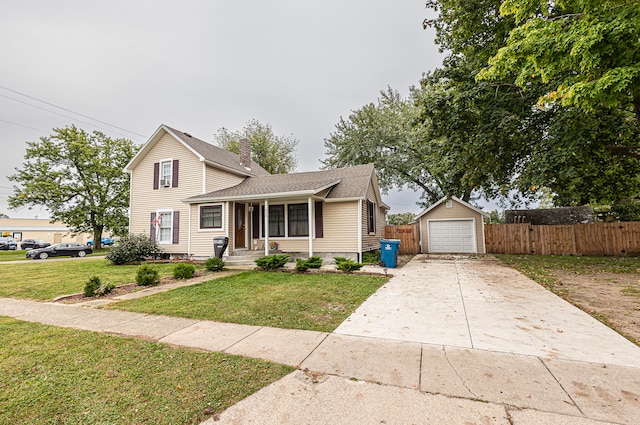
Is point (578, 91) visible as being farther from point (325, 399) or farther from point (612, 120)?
point (325, 399)

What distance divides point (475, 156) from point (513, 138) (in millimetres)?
1453

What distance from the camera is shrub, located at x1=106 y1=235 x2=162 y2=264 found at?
39.9 feet

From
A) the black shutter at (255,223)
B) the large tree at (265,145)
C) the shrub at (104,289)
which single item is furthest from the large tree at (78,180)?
the shrub at (104,289)

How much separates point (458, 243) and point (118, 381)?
16.9 meters

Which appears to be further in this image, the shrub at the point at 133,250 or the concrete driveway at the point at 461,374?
the shrub at the point at 133,250

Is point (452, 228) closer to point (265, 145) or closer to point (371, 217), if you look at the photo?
point (371, 217)

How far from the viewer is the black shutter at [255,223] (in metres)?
13.2

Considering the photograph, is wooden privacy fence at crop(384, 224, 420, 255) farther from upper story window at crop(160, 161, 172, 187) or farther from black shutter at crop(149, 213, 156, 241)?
black shutter at crop(149, 213, 156, 241)

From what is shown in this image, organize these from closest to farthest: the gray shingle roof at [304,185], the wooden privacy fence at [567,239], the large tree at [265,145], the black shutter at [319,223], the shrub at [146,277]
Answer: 1. the shrub at [146,277]
2. the gray shingle roof at [304,185]
3. the black shutter at [319,223]
4. the wooden privacy fence at [567,239]
5. the large tree at [265,145]

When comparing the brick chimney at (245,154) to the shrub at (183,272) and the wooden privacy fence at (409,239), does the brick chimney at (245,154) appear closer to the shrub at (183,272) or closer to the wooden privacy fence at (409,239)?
the shrub at (183,272)

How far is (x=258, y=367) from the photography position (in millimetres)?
2820

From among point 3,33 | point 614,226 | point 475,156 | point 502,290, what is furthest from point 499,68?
point 3,33

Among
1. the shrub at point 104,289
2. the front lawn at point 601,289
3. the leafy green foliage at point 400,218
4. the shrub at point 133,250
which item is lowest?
the front lawn at point 601,289

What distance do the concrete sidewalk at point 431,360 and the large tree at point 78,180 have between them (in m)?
21.4
